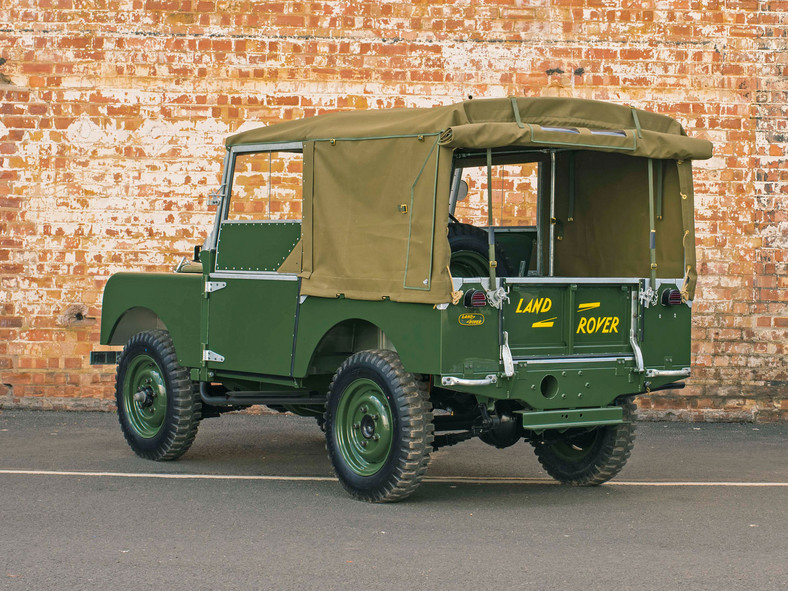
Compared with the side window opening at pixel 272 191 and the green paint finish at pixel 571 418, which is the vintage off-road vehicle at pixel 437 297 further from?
the side window opening at pixel 272 191

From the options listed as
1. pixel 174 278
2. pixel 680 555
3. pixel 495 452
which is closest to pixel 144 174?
pixel 174 278

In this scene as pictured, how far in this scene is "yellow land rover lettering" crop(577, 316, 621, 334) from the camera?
8766mm

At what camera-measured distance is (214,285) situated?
9.84 meters

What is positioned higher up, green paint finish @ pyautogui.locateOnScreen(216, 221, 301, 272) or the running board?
green paint finish @ pyautogui.locateOnScreen(216, 221, 301, 272)

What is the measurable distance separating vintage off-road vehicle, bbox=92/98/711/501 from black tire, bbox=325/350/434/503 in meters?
0.01

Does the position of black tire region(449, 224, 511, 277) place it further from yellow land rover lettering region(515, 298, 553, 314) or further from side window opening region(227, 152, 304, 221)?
side window opening region(227, 152, 304, 221)

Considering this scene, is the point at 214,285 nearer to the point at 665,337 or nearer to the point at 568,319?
the point at 568,319

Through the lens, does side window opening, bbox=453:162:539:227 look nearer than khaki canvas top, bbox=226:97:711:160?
No

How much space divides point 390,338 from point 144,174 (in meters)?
6.33

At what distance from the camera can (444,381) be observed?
7973 millimetres

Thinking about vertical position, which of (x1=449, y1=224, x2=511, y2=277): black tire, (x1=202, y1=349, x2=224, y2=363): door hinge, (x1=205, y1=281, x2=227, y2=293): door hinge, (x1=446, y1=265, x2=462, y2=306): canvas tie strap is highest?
(x1=449, y1=224, x2=511, y2=277): black tire

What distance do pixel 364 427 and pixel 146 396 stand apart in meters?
2.60

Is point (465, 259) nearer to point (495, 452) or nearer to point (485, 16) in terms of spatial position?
point (495, 452)

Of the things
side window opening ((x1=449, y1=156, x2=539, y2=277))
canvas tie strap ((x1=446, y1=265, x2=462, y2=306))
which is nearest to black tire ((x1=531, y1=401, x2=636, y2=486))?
side window opening ((x1=449, y1=156, x2=539, y2=277))
